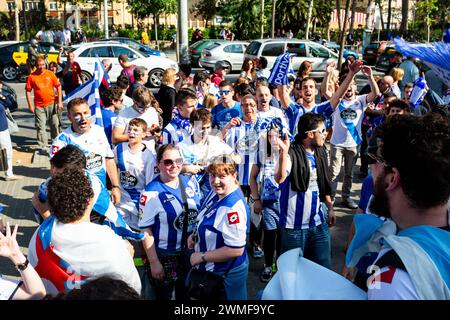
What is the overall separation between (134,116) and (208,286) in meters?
3.27

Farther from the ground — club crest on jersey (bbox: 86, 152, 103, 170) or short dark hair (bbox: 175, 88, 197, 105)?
short dark hair (bbox: 175, 88, 197, 105)

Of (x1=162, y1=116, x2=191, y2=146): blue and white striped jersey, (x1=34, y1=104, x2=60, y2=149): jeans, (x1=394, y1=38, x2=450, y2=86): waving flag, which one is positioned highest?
(x1=394, y1=38, x2=450, y2=86): waving flag

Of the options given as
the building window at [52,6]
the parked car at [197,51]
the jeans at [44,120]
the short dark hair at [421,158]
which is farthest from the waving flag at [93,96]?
the building window at [52,6]

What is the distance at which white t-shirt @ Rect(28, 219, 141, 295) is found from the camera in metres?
2.64

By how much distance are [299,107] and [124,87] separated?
2.59 metres

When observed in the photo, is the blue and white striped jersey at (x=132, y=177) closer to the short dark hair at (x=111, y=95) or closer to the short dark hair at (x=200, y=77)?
the short dark hair at (x=111, y=95)

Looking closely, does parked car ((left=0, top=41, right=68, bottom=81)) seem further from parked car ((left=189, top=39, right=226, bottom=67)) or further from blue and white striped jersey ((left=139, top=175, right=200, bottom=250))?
blue and white striped jersey ((left=139, top=175, right=200, bottom=250))

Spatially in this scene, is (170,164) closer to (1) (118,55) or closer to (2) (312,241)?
(2) (312,241)

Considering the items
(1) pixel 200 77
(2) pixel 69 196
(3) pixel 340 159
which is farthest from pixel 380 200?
(1) pixel 200 77

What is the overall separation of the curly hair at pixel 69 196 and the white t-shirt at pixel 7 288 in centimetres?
41

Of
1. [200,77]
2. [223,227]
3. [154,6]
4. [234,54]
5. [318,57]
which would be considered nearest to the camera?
[223,227]

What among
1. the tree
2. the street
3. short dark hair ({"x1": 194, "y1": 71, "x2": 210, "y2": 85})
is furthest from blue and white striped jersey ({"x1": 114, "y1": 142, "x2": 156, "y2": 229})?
the tree

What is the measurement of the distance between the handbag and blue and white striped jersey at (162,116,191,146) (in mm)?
2239

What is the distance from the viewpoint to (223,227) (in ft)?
11.1
